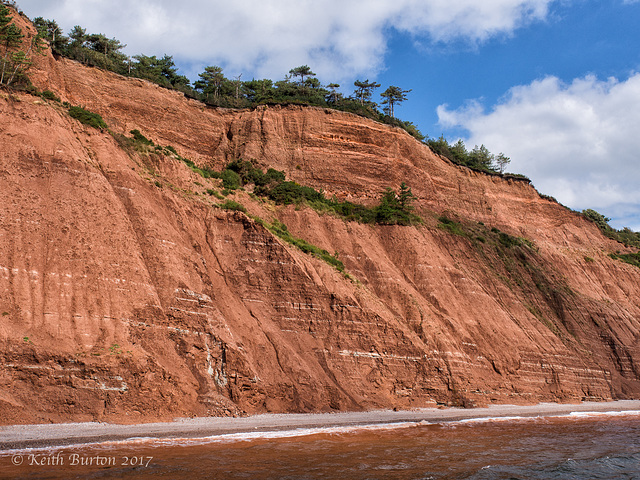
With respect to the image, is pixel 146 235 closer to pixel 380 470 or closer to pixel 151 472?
pixel 151 472

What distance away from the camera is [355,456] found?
1616 cm

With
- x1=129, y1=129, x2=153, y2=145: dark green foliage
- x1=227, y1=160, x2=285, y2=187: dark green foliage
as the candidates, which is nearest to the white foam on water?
x1=227, y1=160, x2=285, y2=187: dark green foliage

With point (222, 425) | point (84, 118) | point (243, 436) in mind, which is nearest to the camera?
point (243, 436)

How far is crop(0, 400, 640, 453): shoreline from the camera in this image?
48.2 ft

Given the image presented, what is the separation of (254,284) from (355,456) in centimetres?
1314

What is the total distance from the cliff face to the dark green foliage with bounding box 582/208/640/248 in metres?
10.3

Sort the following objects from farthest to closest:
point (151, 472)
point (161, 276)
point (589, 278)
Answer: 1. point (589, 278)
2. point (161, 276)
3. point (151, 472)

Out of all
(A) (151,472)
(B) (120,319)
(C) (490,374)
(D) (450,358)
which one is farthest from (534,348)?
(A) (151,472)

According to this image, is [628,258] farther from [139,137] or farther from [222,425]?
[222,425]

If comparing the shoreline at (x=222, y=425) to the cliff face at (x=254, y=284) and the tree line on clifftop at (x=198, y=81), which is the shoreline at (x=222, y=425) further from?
the tree line on clifftop at (x=198, y=81)

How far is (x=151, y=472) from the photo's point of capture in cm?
1262

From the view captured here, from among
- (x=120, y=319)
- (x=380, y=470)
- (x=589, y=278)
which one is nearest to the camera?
(x=380, y=470)

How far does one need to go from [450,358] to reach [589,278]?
2747cm

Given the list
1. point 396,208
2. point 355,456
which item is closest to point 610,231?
point 396,208
